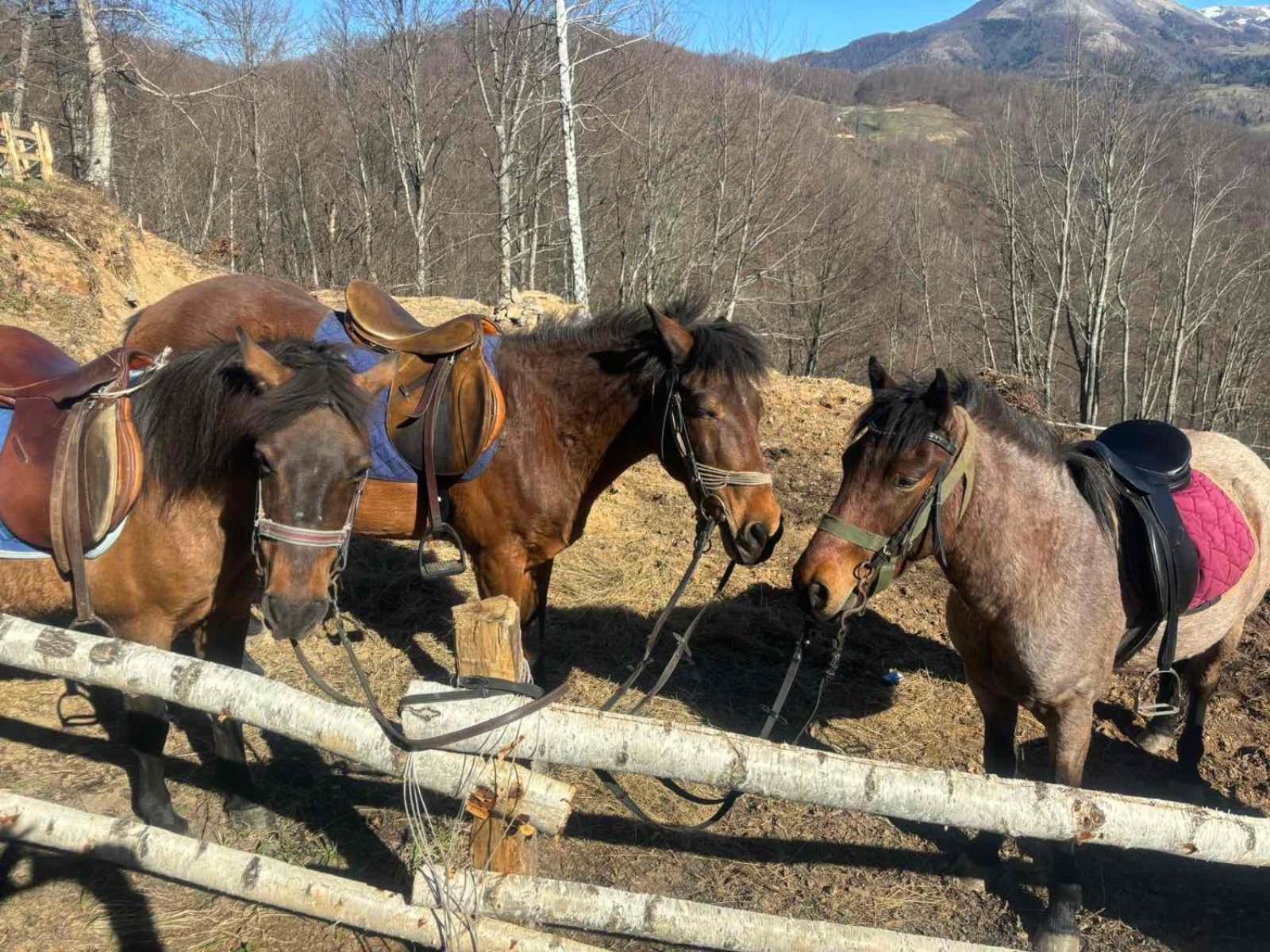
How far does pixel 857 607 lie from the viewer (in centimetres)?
264

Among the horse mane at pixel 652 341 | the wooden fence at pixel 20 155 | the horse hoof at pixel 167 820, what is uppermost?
the wooden fence at pixel 20 155

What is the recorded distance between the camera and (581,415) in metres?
3.63

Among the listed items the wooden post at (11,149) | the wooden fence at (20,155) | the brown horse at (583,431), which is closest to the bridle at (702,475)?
the brown horse at (583,431)

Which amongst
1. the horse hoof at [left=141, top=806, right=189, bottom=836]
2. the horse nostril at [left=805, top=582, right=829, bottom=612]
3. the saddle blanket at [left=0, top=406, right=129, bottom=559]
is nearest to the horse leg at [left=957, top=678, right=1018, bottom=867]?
the horse nostril at [left=805, top=582, right=829, bottom=612]

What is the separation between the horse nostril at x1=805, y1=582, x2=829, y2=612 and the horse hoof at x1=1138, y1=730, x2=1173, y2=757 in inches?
109

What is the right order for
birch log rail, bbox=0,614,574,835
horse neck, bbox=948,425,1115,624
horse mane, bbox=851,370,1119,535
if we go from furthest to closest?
horse neck, bbox=948,425,1115,624 → horse mane, bbox=851,370,1119,535 → birch log rail, bbox=0,614,574,835

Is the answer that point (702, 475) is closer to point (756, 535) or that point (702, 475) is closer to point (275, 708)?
point (756, 535)

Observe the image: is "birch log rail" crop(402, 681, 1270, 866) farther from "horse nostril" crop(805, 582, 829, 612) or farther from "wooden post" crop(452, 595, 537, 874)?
"horse nostril" crop(805, 582, 829, 612)

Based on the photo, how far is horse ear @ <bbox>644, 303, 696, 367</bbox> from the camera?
3244 millimetres

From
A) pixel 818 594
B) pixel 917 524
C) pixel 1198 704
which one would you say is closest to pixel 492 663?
pixel 818 594

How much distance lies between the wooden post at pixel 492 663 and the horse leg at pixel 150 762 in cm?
152

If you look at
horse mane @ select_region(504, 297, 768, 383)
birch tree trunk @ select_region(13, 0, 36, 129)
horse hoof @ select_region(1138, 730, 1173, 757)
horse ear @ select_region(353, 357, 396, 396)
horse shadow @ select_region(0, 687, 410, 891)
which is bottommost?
horse hoof @ select_region(1138, 730, 1173, 757)

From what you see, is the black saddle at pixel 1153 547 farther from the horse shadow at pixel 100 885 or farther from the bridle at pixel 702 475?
the horse shadow at pixel 100 885

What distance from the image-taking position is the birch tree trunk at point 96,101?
1119 cm
